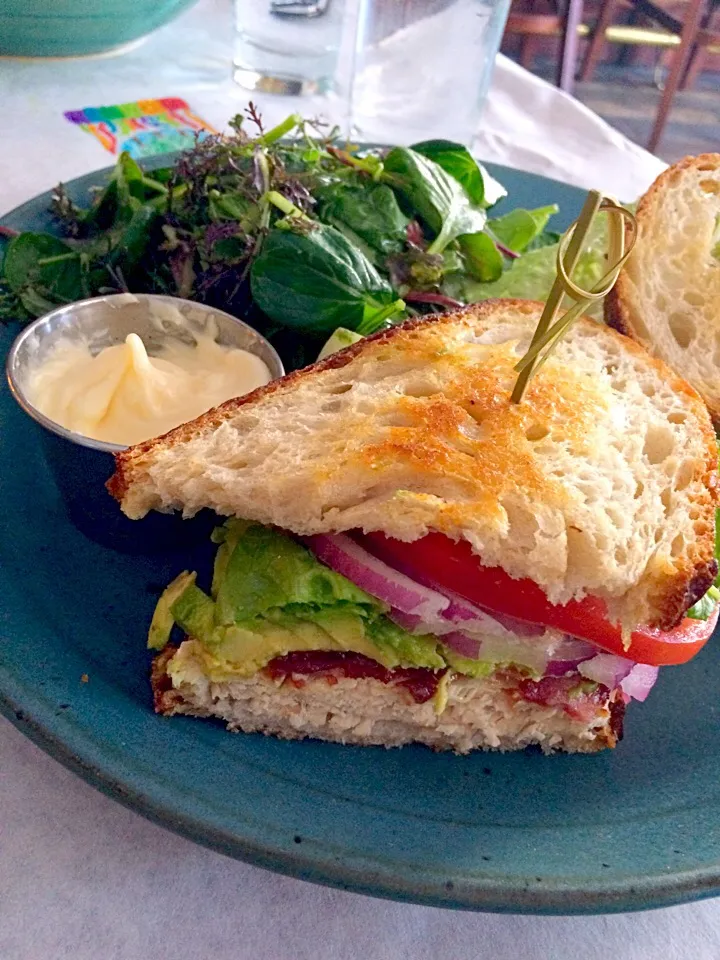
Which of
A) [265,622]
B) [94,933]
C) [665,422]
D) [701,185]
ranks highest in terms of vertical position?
[701,185]

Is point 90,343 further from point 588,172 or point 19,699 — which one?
point 588,172

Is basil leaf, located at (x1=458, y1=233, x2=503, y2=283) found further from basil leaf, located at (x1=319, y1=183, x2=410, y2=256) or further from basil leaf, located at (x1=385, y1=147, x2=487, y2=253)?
basil leaf, located at (x1=319, y1=183, x2=410, y2=256)

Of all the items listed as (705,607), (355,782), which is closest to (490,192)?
(705,607)

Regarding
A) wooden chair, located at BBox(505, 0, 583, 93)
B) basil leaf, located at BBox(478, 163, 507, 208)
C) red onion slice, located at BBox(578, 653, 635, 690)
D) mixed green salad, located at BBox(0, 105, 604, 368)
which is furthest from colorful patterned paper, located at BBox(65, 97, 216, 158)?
wooden chair, located at BBox(505, 0, 583, 93)

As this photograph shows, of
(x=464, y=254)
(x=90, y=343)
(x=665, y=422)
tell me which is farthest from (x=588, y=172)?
(x=90, y=343)

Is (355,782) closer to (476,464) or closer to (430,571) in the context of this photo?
(430,571)

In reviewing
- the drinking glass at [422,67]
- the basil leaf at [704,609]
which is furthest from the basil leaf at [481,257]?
the basil leaf at [704,609]
